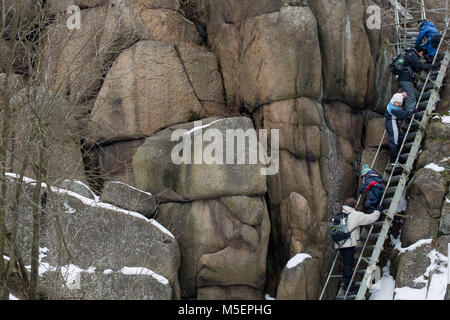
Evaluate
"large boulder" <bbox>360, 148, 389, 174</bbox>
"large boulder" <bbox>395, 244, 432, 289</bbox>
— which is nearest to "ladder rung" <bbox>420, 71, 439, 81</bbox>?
"large boulder" <bbox>360, 148, 389, 174</bbox>

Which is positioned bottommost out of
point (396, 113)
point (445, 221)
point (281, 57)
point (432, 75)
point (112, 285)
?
point (112, 285)

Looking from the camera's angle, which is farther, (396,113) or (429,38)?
(429,38)

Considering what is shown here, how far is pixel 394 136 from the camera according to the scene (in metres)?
13.5

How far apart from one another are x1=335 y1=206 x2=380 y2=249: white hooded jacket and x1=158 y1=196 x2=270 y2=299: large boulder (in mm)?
1835

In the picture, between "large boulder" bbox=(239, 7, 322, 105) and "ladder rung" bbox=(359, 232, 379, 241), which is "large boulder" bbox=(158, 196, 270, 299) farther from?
A: "large boulder" bbox=(239, 7, 322, 105)

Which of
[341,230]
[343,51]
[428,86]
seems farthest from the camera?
[343,51]

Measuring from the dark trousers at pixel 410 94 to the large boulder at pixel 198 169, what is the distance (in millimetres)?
3705

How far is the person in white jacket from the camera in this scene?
12.1 m

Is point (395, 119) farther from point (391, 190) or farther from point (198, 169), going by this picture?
point (198, 169)

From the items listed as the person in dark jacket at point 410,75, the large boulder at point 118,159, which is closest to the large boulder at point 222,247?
the large boulder at point 118,159

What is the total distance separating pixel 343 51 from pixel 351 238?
17.1 ft

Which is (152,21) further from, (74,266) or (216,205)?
(74,266)

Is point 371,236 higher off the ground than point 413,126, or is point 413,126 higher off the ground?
point 413,126
